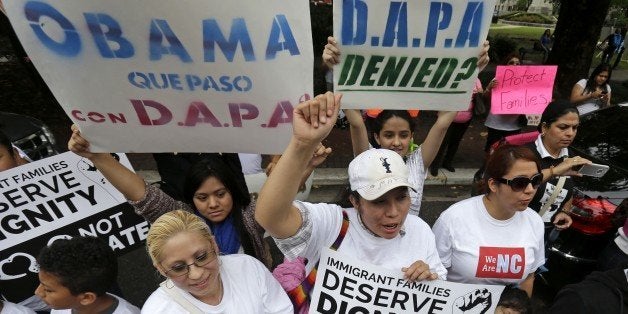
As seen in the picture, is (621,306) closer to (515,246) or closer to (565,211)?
(515,246)

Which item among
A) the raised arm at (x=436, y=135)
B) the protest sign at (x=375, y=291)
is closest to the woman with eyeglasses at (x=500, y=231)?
the protest sign at (x=375, y=291)

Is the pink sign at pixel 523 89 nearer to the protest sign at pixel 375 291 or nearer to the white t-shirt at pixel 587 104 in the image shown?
the white t-shirt at pixel 587 104

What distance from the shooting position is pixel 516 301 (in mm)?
2018

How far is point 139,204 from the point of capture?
216cm

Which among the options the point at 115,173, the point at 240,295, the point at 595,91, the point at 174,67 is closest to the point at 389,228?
the point at 240,295

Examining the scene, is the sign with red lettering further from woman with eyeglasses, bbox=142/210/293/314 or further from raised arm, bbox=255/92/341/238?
raised arm, bbox=255/92/341/238

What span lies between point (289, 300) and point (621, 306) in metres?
1.28

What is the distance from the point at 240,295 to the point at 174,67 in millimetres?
1024

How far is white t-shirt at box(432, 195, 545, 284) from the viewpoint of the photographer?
209cm

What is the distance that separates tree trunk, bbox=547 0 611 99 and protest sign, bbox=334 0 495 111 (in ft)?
23.2

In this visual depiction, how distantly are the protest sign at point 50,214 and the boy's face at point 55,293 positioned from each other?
60 cm

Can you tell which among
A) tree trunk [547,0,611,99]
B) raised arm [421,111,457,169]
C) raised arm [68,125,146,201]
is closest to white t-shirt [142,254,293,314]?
raised arm [68,125,146,201]

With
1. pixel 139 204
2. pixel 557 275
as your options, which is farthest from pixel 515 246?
pixel 139 204

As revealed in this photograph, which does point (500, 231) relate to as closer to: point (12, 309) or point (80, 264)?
point (80, 264)
